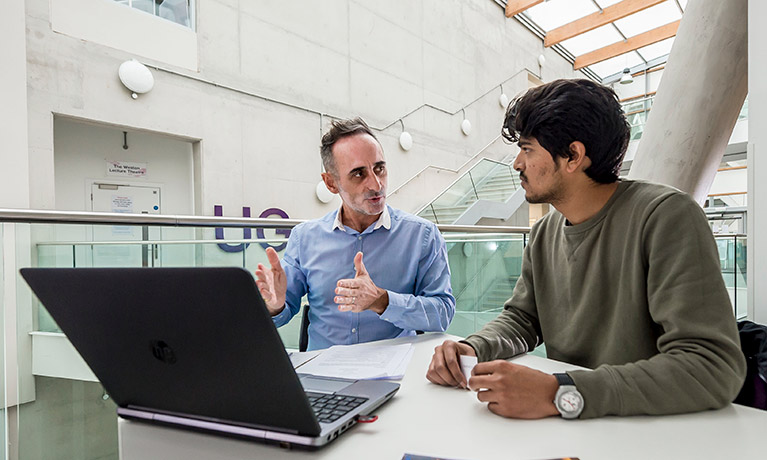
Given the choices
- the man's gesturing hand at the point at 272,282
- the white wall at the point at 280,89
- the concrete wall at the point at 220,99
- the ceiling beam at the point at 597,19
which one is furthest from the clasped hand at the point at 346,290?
the ceiling beam at the point at 597,19

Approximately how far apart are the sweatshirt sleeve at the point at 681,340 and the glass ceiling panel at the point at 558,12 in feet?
38.5

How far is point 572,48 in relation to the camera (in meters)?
13.6

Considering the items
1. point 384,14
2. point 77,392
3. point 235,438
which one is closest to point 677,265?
point 235,438

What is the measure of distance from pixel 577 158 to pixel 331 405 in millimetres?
748

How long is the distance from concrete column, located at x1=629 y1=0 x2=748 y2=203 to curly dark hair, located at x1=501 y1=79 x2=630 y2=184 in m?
1.48

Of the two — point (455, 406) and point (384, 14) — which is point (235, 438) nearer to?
point (455, 406)

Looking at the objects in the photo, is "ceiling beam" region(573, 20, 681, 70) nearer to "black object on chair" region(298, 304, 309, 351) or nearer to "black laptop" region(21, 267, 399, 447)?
"black object on chair" region(298, 304, 309, 351)

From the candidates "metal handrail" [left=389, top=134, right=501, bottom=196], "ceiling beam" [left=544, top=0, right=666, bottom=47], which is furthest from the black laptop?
"ceiling beam" [left=544, top=0, right=666, bottom=47]

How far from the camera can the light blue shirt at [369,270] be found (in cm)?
162

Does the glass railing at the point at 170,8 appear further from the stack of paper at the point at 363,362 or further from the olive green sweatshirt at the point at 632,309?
the olive green sweatshirt at the point at 632,309

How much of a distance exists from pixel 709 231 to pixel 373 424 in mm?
681

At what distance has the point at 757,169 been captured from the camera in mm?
1426

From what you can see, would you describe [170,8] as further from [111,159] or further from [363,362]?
[363,362]

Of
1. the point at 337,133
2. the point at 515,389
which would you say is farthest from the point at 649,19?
the point at 515,389
